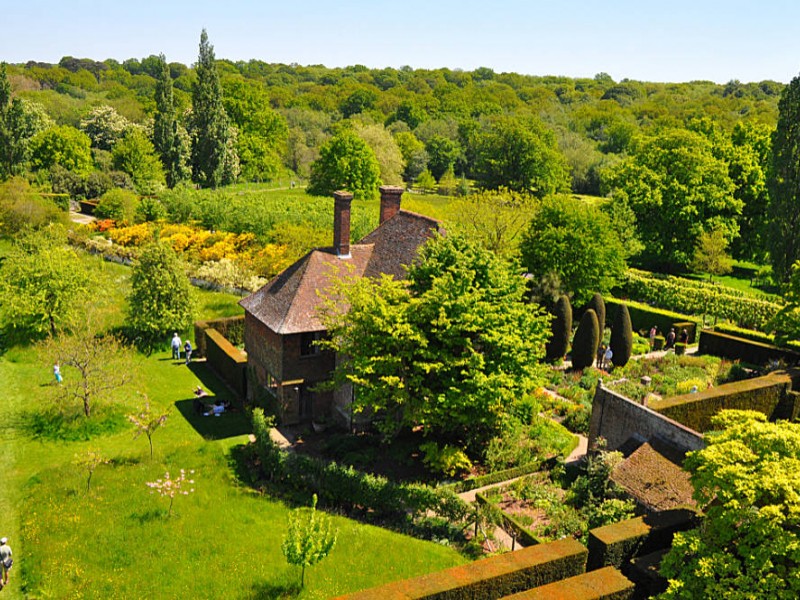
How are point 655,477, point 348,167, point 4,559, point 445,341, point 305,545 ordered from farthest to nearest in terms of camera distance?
point 348,167
point 445,341
point 655,477
point 4,559
point 305,545

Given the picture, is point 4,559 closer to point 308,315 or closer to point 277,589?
point 277,589

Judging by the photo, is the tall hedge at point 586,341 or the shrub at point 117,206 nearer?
the tall hedge at point 586,341

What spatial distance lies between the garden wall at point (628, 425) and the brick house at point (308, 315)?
31.5 ft

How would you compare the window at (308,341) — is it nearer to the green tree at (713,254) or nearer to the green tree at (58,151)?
the green tree at (713,254)

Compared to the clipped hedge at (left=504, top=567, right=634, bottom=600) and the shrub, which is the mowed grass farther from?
the shrub

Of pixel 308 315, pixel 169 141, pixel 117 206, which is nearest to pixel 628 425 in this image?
pixel 308 315

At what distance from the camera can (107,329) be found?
118 ft

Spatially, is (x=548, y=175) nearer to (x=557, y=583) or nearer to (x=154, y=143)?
(x=154, y=143)

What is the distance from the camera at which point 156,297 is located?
34.7m

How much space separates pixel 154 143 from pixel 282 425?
55.0m

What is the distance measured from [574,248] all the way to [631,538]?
80.6ft

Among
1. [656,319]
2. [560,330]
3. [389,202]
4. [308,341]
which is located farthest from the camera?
[656,319]

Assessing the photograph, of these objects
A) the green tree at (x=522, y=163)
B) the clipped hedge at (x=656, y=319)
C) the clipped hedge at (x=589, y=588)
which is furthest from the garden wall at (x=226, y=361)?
the green tree at (x=522, y=163)

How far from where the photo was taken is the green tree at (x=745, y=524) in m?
13.5
